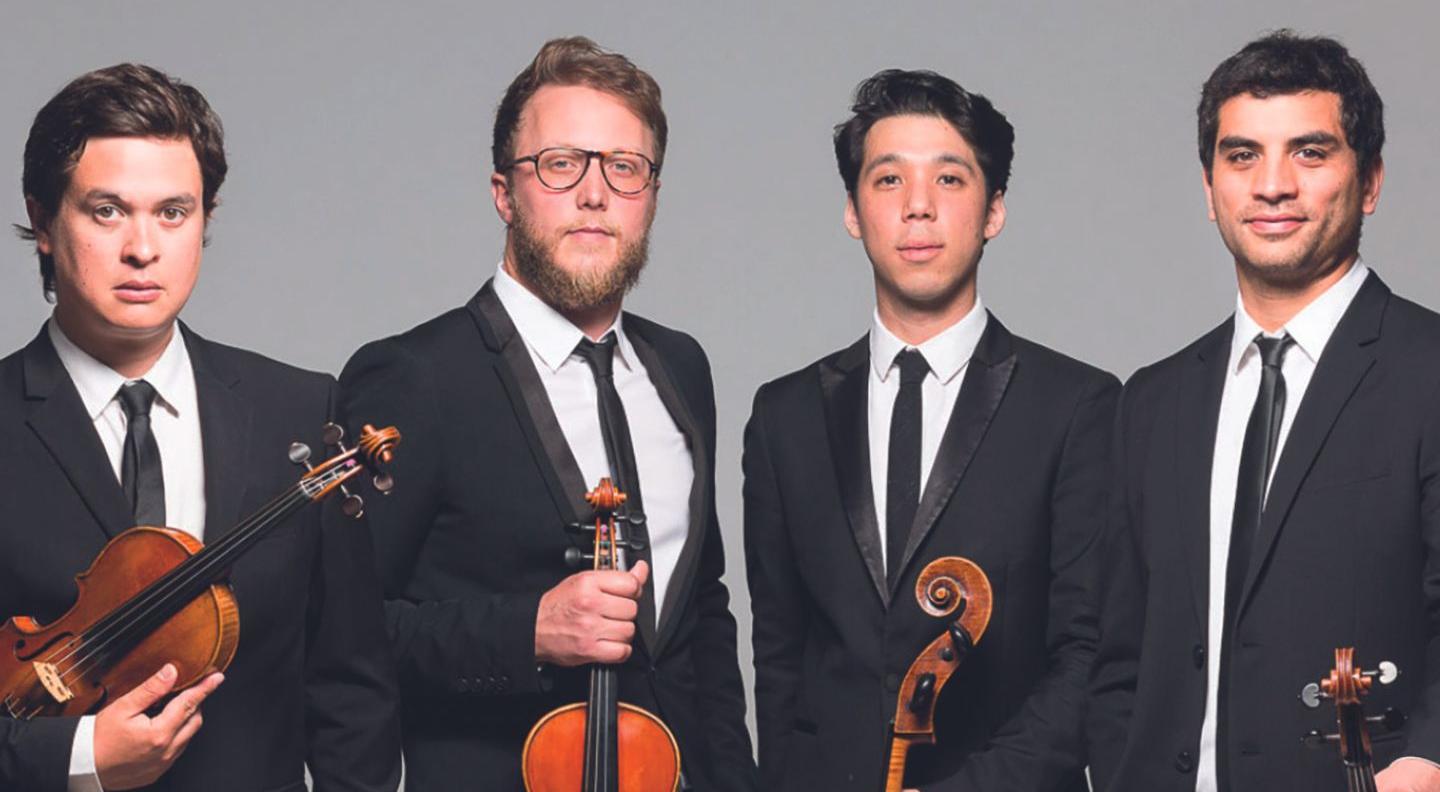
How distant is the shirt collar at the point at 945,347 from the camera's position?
4043 millimetres

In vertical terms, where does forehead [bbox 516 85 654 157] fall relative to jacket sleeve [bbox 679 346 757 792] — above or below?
above

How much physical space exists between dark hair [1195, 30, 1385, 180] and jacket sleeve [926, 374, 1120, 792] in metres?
0.60

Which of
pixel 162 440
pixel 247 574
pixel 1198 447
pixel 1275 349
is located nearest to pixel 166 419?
pixel 162 440

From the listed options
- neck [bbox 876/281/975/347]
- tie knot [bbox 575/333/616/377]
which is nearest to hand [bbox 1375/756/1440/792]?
→ neck [bbox 876/281/975/347]

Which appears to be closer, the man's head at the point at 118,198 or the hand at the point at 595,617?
the man's head at the point at 118,198

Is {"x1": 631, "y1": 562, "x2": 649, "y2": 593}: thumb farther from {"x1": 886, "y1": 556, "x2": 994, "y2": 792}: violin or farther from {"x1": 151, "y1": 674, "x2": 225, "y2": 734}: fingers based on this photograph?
{"x1": 151, "y1": 674, "x2": 225, "y2": 734}: fingers

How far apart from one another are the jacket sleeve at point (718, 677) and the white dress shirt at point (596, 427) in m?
0.08

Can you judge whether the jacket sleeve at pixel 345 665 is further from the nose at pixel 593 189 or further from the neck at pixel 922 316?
the neck at pixel 922 316

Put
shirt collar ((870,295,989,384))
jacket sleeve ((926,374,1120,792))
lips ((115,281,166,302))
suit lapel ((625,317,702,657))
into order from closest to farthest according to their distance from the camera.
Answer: lips ((115,281,166,302)), jacket sleeve ((926,374,1120,792)), suit lapel ((625,317,702,657)), shirt collar ((870,295,989,384))

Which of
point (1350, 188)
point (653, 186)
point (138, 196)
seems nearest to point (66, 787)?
point (138, 196)

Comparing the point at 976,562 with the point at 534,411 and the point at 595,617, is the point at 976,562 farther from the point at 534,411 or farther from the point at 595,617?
the point at 534,411

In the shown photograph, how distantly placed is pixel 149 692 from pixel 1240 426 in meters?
1.81

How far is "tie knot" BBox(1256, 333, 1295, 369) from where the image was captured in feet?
12.1

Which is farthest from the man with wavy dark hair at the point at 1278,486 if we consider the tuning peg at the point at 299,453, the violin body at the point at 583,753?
the tuning peg at the point at 299,453
